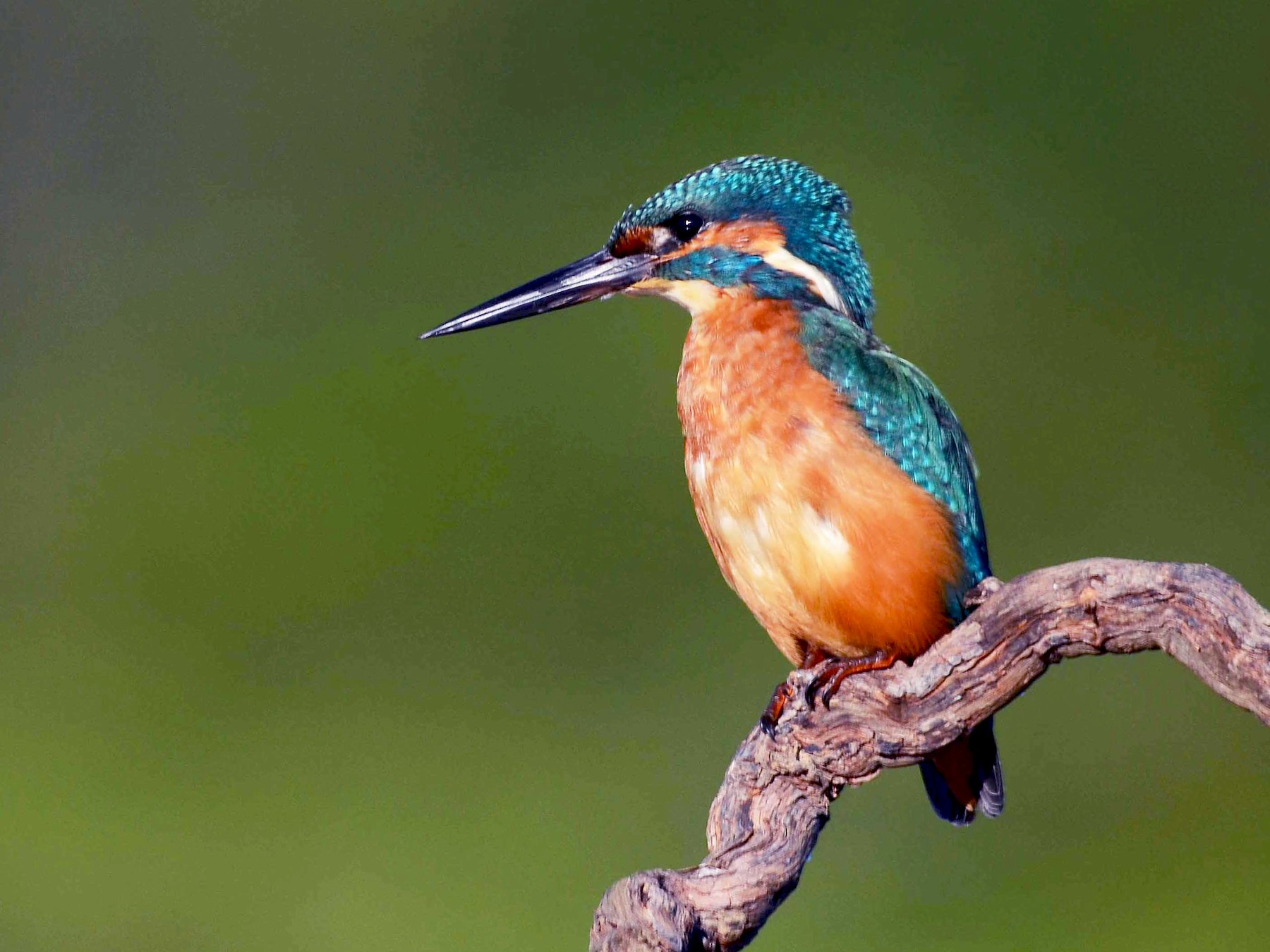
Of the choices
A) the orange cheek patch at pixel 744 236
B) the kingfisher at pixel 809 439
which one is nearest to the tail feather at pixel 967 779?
the kingfisher at pixel 809 439

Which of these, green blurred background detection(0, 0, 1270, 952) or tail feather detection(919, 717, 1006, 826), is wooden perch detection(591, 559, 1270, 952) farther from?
green blurred background detection(0, 0, 1270, 952)

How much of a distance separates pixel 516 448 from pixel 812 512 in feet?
11.6

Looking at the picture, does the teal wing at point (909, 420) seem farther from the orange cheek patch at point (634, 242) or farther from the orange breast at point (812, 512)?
the orange cheek patch at point (634, 242)

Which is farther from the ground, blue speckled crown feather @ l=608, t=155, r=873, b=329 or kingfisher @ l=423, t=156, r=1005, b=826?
blue speckled crown feather @ l=608, t=155, r=873, b=329

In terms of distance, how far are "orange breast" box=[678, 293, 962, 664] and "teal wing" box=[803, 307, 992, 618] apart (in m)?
0.02

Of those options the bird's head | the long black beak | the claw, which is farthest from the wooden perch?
the long black beak

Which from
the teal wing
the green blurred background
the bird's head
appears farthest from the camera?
the green blurred background

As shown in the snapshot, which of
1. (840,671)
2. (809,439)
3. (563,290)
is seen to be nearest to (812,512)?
(809,439)

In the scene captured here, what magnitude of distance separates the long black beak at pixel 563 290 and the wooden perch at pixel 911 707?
70cm

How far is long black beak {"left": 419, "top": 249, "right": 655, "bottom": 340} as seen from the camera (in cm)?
259

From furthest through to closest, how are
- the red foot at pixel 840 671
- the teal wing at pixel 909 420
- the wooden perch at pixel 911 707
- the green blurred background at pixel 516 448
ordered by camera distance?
the green blurred background at pixel 516 448 → the teal wing at pixel 909 420 → the red foot at pixel 840 671 → the wooden perch at pixel 911 707

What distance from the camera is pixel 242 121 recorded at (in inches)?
275

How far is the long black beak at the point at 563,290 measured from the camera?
259 cm

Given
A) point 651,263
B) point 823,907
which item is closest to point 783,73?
point 823,907
